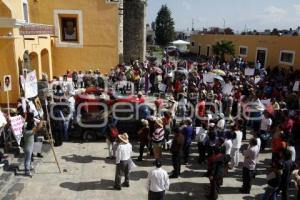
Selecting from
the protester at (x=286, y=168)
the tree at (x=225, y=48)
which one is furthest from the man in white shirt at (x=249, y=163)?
the tree at (x=225, y=48)

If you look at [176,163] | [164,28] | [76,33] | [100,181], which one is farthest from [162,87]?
[164,28]

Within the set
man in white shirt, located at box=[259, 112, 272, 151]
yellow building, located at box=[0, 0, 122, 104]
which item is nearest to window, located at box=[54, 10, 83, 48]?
yellow building, located at box=[0, 0, 122, 104]

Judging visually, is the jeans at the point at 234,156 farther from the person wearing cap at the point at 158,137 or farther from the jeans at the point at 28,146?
the jeans at the point at 28,146

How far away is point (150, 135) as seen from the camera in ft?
35.6

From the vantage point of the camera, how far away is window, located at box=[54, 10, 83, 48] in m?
20.3

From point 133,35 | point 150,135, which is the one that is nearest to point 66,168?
point 150,135

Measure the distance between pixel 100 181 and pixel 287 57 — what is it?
66.6 feet

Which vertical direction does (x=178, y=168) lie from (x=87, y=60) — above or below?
below

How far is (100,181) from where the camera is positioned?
934 cm

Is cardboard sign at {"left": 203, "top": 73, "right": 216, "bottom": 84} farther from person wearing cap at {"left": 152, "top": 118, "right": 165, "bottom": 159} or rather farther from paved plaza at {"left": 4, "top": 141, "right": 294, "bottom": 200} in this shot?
person wearing cap at {"left": 152, "top": 118, "right": 165, "bottom": 159}

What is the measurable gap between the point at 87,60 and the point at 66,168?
12.4 metres

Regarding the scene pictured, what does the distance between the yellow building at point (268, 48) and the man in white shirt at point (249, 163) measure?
1699 centimetres

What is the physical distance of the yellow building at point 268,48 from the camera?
23766 millimetres

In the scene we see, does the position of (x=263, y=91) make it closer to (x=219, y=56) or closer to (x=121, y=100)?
(x=121, y=100)
